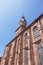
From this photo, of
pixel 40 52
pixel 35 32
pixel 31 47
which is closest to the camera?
pixel 40 52

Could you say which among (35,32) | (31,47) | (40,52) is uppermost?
(35,32)

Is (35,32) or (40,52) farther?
(35,32)

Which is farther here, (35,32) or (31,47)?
(35,32)

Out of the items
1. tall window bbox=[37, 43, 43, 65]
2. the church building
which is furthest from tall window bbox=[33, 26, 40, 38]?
tall window bbox=[37, 43, 43, 65]

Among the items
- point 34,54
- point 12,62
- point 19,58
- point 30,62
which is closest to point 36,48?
point 34,54

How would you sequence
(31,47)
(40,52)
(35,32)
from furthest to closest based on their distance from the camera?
(35,32), (31,47), (40,52)

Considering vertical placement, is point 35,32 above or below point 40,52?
above

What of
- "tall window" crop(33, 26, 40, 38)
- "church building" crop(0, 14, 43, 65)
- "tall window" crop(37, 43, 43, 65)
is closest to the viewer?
"tall window" crop(37, 43, 43, 65)

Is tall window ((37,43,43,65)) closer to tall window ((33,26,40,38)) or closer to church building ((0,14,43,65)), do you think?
church building ((0,14,43,65))

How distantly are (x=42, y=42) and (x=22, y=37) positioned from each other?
7.78 m

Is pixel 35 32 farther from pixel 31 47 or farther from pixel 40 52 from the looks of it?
pixel 40 52

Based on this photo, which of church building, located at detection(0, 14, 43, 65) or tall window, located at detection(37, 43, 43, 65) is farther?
church building, located at detection(0, 14, 43, 65)

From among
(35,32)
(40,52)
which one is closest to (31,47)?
(40,52)

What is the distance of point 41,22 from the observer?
71.3 ft
